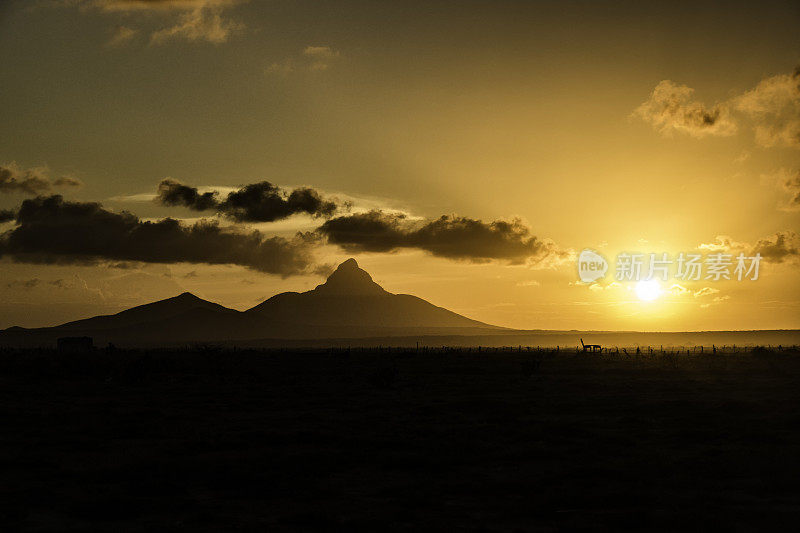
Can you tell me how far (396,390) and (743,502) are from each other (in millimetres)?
31097

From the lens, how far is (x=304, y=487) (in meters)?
17.5

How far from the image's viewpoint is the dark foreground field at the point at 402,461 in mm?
14547

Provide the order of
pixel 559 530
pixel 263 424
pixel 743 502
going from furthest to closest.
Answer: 1. pixel 263 424
2. pixel 743 502
3. pixel 559 530

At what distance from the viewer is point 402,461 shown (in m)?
20.9

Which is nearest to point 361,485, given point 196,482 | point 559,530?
point 196,482

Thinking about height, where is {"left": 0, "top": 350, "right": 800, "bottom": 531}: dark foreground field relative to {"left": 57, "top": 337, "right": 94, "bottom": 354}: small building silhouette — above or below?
below

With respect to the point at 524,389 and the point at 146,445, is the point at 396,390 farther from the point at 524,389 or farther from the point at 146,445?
the point at 146,445

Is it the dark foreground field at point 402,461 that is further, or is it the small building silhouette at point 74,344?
the small building silhouette at point 74,344

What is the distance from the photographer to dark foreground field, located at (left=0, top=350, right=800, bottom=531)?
14.5 meters

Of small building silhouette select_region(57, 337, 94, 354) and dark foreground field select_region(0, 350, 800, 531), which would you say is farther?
small building silhouette select_region(57, 337, 94, 354)

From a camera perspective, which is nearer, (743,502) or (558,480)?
(743,502)

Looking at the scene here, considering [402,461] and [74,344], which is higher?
[74,344]

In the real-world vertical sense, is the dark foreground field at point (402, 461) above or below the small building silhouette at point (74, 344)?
below

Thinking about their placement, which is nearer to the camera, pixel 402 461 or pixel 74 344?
pixel 402 461
